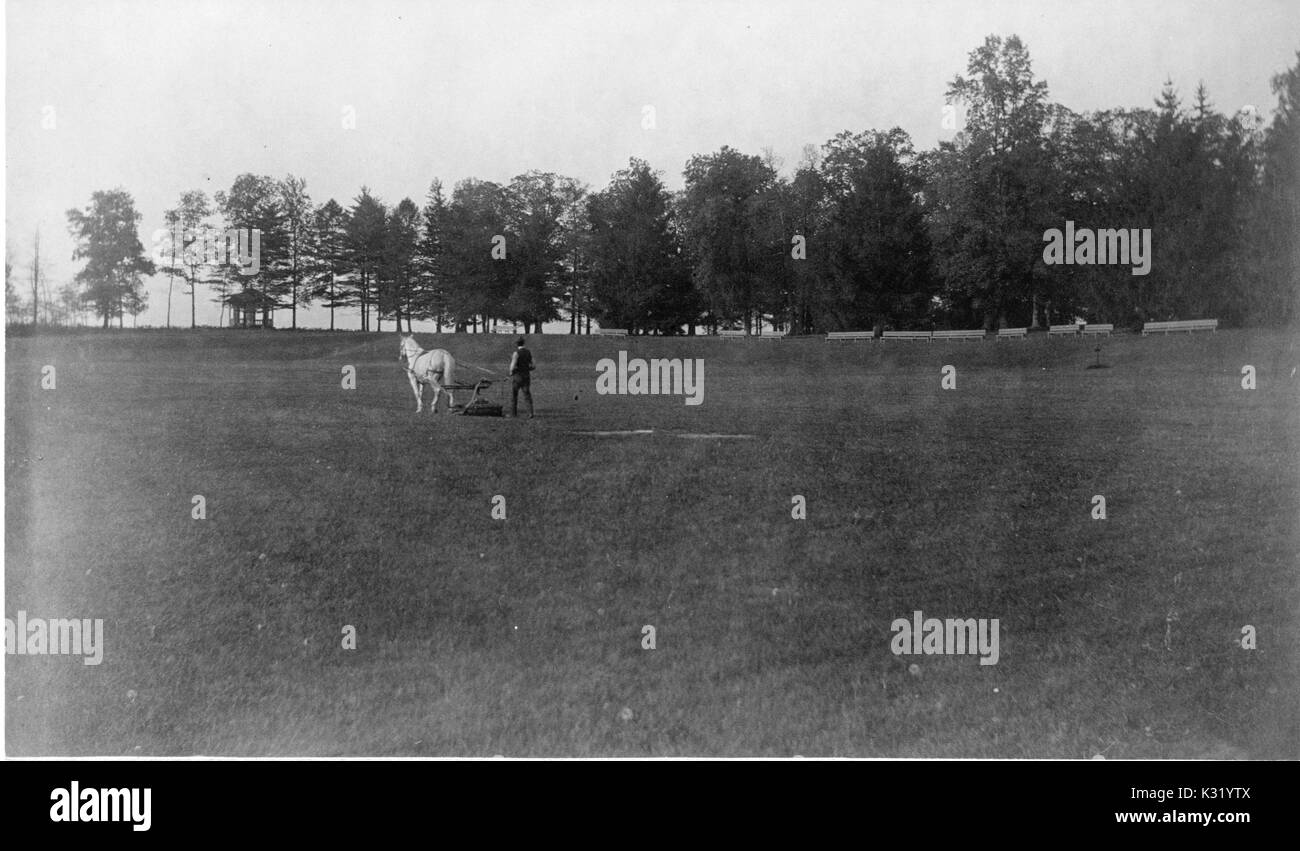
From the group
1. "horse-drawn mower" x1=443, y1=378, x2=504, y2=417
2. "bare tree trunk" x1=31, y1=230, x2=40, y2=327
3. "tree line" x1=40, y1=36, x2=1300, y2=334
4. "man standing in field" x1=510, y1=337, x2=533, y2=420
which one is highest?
"tree line" x1=40, y1=36, x2=1300, y2=334

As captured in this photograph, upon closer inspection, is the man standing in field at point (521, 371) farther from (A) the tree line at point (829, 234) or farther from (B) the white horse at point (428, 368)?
(B) the white horse at point (428, 368)

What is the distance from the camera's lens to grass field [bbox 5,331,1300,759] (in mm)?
7980

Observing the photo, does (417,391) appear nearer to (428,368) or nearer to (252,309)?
(428,368)

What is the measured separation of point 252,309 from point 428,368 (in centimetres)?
326

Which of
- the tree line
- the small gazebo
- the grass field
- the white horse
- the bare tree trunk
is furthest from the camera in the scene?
the white horse

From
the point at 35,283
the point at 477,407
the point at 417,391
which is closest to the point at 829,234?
the point at 477,407

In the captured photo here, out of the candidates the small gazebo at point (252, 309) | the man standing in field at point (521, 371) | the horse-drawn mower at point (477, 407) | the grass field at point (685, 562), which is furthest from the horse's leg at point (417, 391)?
the small gazebo at point (252, 309)

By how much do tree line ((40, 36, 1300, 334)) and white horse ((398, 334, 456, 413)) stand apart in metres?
1.23

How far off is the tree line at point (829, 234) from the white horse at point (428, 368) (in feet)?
4.03

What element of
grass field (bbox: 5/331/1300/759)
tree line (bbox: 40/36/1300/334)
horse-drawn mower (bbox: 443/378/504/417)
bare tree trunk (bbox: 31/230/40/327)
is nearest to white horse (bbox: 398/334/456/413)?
horse-drawn mower (bbox: 443/378/504/417)

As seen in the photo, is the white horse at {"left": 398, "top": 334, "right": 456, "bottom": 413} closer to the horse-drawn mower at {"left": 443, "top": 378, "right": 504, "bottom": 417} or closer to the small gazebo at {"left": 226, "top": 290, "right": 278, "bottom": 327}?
the horse-drawn mower at {"left": 443, "top": 378, "right": 504, "bottom": 417}

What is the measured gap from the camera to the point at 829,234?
41.9 feet
